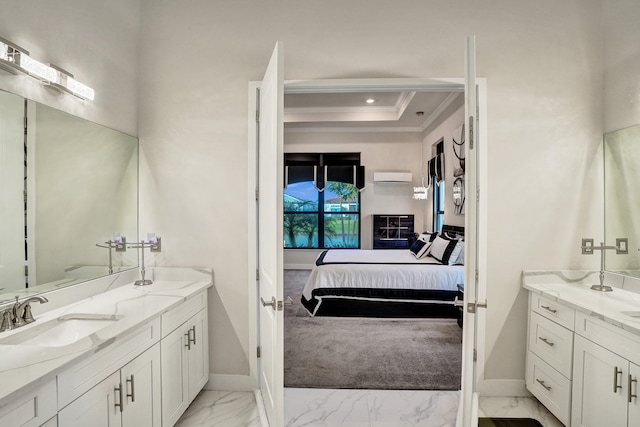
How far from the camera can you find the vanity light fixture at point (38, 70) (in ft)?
5.10

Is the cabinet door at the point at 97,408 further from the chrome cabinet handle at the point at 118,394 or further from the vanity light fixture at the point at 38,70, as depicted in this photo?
the vanity light fixture at the point at 38,70

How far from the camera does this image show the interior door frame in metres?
2.41

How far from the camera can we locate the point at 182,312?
215cm

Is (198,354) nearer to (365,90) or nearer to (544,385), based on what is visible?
(365,90)

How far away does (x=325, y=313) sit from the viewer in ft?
13.9

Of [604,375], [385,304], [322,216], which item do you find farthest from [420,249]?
[604,375]

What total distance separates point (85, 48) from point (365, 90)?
73.6 inches

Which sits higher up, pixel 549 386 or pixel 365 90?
pixel 365 90

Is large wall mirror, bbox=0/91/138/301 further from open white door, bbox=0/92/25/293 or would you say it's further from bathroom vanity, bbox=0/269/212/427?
bathroom vanity, bbox=0/269/212/427

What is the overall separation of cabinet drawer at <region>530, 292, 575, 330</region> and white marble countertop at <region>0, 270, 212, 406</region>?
2.38m

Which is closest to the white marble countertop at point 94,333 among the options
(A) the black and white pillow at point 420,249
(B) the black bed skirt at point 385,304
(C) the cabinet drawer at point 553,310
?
(B) the black bed skirt at point 385,304

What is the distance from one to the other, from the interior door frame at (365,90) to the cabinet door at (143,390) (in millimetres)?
792

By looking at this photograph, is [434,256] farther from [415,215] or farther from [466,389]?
[466,389]

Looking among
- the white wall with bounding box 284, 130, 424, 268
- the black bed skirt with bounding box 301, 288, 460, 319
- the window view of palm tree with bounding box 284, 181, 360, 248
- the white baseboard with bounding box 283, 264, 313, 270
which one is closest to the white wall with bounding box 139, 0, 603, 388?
the black bed skirt with bounding box 301, 288, 460, 319
